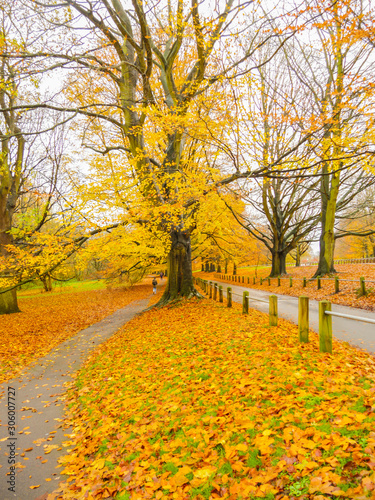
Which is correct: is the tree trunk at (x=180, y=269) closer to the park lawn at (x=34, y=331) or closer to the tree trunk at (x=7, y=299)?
the park lawn at (x=34, y=331)

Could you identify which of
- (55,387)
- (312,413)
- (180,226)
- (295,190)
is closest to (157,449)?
(312,413)

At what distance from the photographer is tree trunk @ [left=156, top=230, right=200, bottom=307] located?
13.0m

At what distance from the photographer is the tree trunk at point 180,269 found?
510 inches

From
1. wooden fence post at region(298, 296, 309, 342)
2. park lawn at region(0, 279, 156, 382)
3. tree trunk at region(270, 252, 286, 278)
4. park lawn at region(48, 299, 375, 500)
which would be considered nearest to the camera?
park lawn at region(48, 299, 375, 500)

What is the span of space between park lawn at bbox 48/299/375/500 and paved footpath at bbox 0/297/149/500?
24 cm

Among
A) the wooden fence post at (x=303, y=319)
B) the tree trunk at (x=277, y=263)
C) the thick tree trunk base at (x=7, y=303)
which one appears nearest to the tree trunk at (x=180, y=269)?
the wooden fence post at (x=303, y=319)

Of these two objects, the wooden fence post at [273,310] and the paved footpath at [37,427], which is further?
the wooden fence post at [273,310]

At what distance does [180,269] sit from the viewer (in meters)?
13.1

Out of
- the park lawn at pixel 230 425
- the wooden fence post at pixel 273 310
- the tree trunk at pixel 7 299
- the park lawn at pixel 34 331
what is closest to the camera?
the park lawn at pixel 230 425

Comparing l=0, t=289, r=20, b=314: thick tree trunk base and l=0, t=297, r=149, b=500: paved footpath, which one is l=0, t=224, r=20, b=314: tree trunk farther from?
l=0, t=297, r=149, b=500: paved footpath

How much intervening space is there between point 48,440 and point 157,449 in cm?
202

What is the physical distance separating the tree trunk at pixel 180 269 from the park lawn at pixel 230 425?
6.30m

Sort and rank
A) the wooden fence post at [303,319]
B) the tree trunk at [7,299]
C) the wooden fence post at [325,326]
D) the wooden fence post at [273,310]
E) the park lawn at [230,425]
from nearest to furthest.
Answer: the park lawn at [230,425] → the wooden fence post at [325,326] → the wooden fence post at [303,319] → the wooden fence post at [273,310] → the tree trunk at [7,299]

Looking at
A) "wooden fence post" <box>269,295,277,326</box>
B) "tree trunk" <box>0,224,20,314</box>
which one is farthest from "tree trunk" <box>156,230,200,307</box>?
"tree trunk" <box>0,224,20,314</box>
